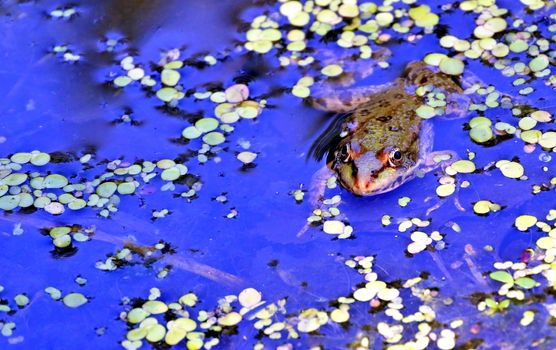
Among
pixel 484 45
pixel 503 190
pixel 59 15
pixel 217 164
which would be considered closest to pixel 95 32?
pixel 59 15

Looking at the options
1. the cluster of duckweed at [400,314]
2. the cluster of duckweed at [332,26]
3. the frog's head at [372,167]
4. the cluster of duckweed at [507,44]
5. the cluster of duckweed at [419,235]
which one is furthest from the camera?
the cluster of duckweed at [332,26]

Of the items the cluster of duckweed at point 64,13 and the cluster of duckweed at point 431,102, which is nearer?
the cluster of duckweed at point 431,102

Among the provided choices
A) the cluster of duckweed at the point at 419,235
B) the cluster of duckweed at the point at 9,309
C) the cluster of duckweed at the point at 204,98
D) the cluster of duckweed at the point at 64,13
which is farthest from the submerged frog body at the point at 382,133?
the cluster of duckweed at the point at 64,13

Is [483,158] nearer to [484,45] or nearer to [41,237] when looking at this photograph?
[484,45]

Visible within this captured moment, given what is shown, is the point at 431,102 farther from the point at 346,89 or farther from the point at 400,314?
the point at 400,314

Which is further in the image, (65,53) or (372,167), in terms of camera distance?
(65,53)

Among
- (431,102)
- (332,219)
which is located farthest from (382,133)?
(332,219)

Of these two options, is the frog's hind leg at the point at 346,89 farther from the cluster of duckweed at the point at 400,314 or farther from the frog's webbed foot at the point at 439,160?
the cluster of duckweed at the point at 400,314
